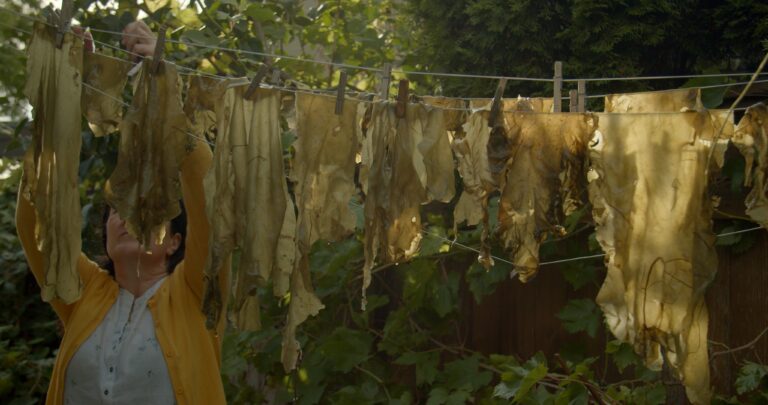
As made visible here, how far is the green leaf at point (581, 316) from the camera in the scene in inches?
142

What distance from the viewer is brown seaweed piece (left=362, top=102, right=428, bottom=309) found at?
2.55 m

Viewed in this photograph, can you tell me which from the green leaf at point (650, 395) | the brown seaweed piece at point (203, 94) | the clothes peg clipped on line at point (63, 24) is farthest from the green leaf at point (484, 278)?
the clothes peg clipped on line at point (63, 24)

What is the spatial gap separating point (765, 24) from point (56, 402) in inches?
112

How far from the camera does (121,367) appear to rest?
273cm

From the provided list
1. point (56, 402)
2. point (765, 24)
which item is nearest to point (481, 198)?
point (56, 402)

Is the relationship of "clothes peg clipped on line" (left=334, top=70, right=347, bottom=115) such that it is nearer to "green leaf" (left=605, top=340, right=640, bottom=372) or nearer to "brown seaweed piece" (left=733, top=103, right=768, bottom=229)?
"brown seaweed piece" (left=733, top=103, right=768, bottom=229)

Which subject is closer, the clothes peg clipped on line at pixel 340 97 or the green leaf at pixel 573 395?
the clothes peg clipped on line at pixel 340 97

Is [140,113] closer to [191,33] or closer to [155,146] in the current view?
[155,146]

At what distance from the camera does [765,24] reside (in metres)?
3.88

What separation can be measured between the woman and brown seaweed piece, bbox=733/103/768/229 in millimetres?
1327

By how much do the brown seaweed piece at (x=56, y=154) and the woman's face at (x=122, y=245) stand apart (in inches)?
13.4

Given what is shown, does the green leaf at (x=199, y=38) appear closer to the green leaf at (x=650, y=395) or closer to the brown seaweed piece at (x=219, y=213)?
the brown seaweed piece at (x=219, y=213)

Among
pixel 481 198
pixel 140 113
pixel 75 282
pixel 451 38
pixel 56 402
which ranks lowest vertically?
pixel 56 402

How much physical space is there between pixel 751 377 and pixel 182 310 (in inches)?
66.3
